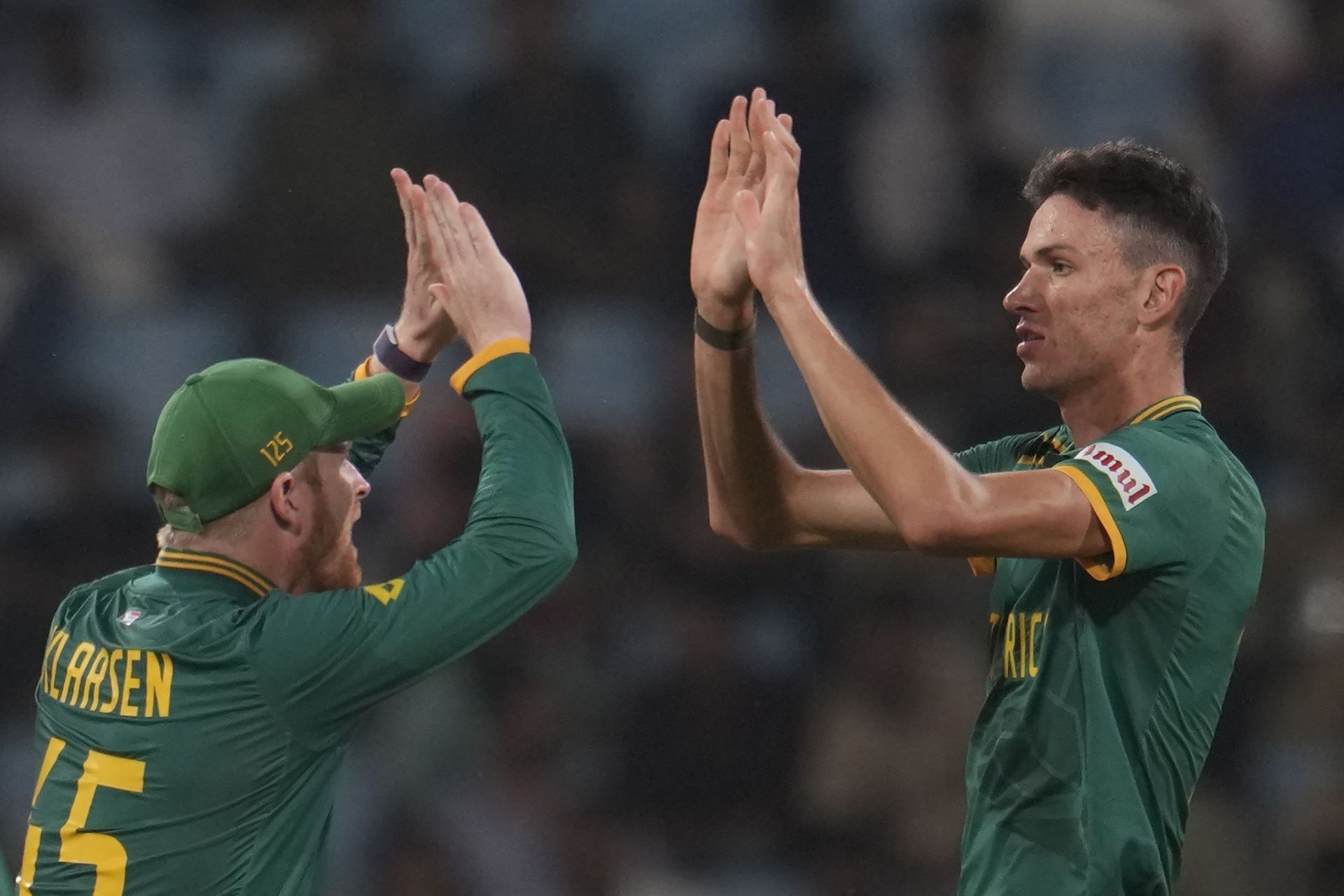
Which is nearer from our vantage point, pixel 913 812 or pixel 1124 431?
pixel 1124 431

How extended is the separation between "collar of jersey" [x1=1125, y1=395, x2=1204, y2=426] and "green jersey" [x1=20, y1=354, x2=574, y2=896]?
877mm

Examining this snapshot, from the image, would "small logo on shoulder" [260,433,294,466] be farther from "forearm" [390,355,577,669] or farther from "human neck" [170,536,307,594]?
"forearm" [390,355,577,669]

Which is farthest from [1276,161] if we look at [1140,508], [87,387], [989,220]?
[87,387]

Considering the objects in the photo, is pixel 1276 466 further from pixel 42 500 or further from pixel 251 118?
pixel 42 500

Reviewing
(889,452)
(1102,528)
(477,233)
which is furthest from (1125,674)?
(477,233)

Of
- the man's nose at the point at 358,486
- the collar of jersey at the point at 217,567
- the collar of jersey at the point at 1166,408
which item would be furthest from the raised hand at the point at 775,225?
the collar of jersey at the point at 217,567

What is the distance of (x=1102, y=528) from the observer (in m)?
2.10

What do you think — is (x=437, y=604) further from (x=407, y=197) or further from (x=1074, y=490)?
(x=1074, y=490)

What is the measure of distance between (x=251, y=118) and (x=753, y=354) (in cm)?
280

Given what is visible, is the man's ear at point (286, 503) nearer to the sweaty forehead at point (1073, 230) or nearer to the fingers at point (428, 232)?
the fingers at point (428, 232)

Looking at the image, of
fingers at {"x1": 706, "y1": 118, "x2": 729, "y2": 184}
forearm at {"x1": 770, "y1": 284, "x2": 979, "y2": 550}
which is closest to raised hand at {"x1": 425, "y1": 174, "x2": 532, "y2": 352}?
fingers at {"x1": 706, "y1": 118, "x2": 729, "y2": 184}

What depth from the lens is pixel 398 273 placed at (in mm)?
4762

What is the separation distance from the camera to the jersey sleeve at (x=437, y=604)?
2086 mm

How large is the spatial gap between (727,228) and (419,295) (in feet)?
1.76
